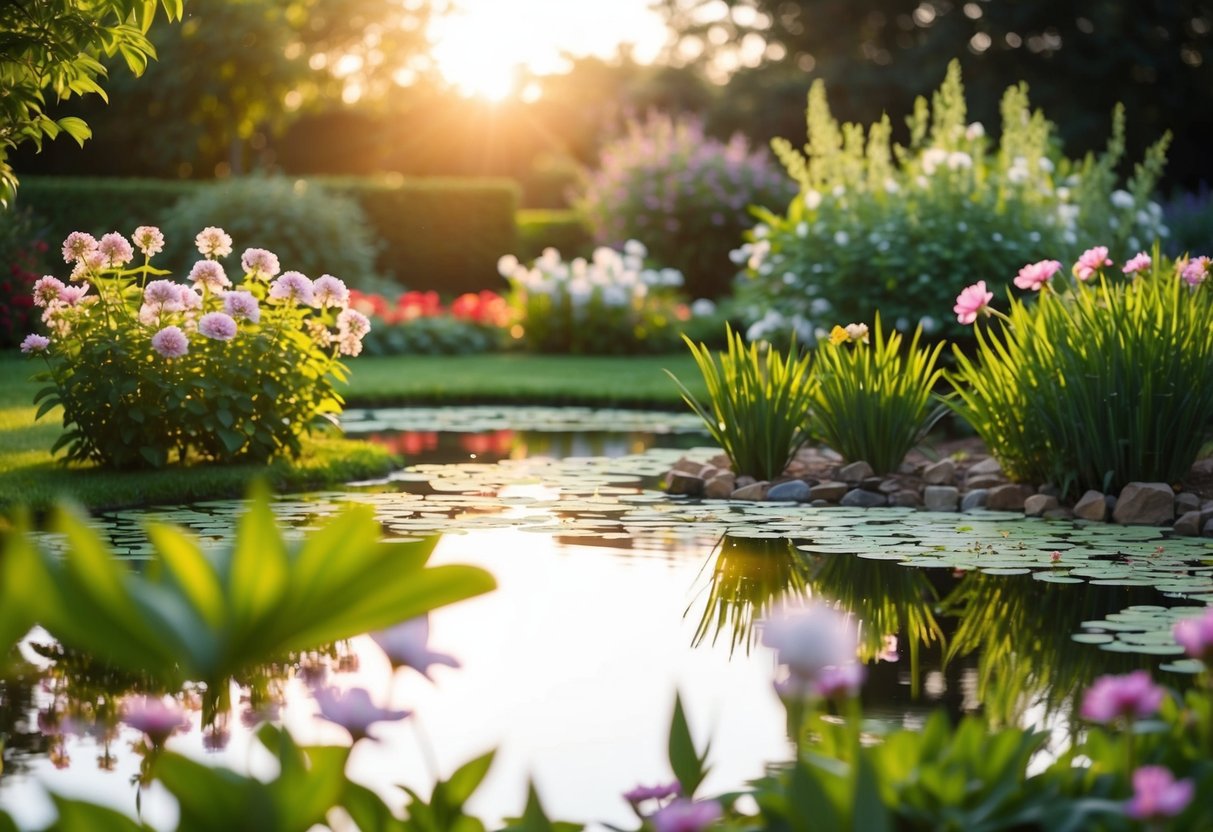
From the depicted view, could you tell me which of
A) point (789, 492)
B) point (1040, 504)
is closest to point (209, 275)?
point (789, 492)

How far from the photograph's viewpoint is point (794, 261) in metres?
11.3

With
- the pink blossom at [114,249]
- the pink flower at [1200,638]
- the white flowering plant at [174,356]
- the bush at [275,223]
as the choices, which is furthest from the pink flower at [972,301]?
the bush at [275,223]

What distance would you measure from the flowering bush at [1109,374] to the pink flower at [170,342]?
3445 millimetres

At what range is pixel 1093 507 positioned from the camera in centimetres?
717

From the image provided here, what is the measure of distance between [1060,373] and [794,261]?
14.2ft

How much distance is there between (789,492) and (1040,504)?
126 cm

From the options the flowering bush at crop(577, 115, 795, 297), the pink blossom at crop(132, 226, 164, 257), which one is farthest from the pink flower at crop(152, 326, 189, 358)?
the flowering bush at crop(577, 115, 795, 297)

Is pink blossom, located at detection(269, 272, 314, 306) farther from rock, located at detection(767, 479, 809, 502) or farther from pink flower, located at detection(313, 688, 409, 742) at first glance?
pink flower, located at detection(313, 688, 409, 742)

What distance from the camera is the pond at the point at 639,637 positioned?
12.5ft

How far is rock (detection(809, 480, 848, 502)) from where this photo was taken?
7.98m

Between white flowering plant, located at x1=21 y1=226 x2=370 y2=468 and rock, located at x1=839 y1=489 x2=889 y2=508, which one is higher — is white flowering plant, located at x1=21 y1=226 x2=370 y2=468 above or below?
above

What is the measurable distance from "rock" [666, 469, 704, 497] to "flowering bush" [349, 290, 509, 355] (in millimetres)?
9415

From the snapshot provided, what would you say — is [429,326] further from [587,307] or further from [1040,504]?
[1040,504]

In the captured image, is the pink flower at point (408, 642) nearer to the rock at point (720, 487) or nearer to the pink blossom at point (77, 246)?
the pink blossom at point (77, 246)
